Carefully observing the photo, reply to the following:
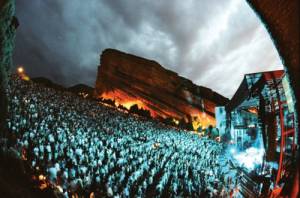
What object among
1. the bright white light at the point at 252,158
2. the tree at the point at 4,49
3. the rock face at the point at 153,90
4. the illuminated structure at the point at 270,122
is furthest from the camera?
the rock face at the point at 153,90

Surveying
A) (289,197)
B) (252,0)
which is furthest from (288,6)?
(289,197)

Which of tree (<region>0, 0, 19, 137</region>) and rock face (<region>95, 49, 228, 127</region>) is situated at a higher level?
rock face (<region>95, 49, 228, 127</region>)

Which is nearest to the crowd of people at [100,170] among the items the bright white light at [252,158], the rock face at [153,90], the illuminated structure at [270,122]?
the illuminated structure at [270,122]

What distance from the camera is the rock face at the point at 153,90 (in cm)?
6506

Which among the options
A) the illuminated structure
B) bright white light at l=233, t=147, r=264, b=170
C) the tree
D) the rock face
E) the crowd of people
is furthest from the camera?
the rock face

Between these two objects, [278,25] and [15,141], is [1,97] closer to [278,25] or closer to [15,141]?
[15,141]

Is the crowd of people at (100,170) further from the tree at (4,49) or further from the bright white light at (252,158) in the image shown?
the bright white light at (252,158)

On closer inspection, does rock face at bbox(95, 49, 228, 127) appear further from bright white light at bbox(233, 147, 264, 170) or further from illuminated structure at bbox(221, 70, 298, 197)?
illuminated structure at bbox(221, 70, 298, 197)

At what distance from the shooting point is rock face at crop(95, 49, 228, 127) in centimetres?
6506

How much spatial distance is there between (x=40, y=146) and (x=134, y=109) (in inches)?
1705

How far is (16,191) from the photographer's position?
5031mm

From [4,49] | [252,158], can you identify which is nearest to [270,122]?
[4,49]

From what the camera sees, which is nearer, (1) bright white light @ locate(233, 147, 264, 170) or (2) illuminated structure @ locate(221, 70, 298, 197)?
(2) illuminated structure @ locate(221, 70, 298, 197)

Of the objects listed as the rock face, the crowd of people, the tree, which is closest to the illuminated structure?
the crowd of people
